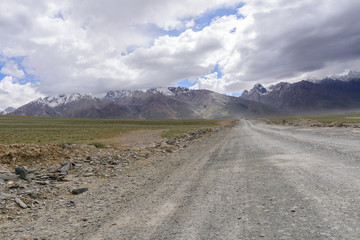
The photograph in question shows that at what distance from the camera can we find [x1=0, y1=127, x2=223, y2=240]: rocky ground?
520 cm

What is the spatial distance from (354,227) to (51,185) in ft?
31.1

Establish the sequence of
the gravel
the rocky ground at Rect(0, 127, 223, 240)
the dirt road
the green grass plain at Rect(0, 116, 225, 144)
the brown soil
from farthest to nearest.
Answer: the green grass plain at Rect(0, 116, 225, 144) < the brown soil < the rocky ground at Rect(0, 127, 223, 240) < the gravel < the dirt road

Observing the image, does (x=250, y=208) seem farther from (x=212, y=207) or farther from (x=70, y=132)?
(x=70, y=132)

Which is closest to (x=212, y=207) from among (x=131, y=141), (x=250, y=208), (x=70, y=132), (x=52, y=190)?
(x=250, y=208)

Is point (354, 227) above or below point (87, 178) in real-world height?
above

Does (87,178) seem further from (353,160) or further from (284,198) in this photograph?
(353,160)

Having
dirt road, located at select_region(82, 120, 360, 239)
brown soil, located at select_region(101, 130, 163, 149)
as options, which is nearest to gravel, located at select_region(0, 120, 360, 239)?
dirt road, located at select_region(82, 120, 360, 239)

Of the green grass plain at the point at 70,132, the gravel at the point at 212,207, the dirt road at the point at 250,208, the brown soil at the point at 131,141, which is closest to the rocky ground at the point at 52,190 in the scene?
the gravel at the point at 212,207

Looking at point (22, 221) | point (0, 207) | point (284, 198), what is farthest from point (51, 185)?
point (284, 198)

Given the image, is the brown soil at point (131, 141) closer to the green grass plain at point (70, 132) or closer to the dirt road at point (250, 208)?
the green grass plain at point (70, 132)

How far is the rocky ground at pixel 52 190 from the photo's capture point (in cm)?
520

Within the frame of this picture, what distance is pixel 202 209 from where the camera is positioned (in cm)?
A: 511

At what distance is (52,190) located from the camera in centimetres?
797

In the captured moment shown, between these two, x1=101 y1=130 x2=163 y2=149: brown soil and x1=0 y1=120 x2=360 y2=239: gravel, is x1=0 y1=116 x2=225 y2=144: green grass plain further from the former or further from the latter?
x1=0 y1=120 x2=360 y2=239: gravel
